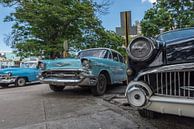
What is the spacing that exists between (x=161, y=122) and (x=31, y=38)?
21.1 metres

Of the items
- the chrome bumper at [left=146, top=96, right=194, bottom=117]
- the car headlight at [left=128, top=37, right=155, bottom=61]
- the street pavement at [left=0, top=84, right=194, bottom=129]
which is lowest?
the street pavement at [left=0, top=84, right=194, bottom=129]

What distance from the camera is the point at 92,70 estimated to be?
791 centimetres

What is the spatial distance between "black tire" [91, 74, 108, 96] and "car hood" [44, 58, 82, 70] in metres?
0.89

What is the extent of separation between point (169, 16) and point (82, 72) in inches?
664

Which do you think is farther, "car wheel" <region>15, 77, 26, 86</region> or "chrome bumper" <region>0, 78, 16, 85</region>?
"car wheel" <region>15, 77, 26, 86</region>

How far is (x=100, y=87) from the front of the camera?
8.42 meters

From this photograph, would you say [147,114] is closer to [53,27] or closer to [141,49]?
[141,49]

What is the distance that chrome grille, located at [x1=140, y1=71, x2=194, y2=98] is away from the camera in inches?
142

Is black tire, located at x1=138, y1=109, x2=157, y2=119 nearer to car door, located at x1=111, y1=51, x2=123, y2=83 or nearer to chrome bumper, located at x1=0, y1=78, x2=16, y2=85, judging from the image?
car door, located at x1=111, y1=51, x2=123, y2=83

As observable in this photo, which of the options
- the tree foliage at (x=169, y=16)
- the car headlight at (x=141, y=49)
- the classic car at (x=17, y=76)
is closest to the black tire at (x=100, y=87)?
the car headlight at (x=141, y=49)

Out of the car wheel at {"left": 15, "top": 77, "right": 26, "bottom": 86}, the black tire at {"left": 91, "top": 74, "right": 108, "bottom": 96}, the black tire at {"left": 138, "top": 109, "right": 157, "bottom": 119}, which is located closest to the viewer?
the black tire at {"left": 138, "top": 109, "right": 157, "bottom": 119}

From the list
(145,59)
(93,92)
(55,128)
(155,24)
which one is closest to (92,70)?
(93,92)

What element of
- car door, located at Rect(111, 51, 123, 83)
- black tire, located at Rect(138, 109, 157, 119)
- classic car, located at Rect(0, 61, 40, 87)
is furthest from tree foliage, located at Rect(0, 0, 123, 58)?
black tire, located at Rect(138, 109, 157, 119)

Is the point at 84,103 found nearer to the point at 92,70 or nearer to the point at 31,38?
the point at 92,70
